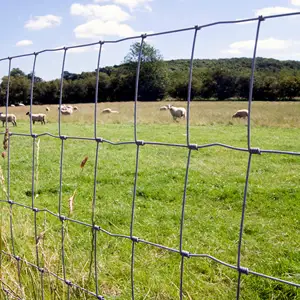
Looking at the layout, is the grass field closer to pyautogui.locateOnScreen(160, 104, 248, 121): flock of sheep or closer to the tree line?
the tree line

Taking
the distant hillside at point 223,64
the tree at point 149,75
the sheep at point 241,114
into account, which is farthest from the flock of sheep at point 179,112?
the tree at point 149,75

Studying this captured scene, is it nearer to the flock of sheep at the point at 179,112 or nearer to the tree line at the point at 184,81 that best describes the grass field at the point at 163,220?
the tree line at the point at 184,81

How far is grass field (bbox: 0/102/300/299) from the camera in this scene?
7.16 ft

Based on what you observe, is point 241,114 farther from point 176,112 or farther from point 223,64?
point 223,64

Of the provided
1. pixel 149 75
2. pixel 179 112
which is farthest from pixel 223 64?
pixel 179 112

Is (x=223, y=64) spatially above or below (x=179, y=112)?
above

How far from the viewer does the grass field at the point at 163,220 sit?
2.18 meters

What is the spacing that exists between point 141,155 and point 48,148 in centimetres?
234

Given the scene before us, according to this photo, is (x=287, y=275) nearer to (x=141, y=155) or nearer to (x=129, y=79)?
(x=129, y=79)

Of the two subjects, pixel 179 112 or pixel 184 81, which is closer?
pixel 184 81

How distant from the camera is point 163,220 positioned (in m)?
3.52

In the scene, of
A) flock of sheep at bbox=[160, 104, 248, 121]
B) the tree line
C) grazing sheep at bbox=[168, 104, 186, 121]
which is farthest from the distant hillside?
grazing sheep at bbox=[168, 104, 186, 121]

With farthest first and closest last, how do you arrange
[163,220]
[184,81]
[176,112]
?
[176,112], [163,220], [184,81]

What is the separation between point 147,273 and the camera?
2377mm
